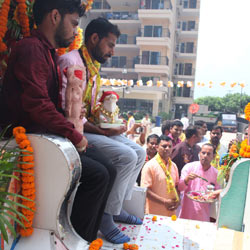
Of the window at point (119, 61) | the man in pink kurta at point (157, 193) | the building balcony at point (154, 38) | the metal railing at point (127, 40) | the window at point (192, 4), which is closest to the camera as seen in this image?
the man in pink kurta at point (157, 193)

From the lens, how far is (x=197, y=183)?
3.40 metres

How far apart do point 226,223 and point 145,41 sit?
837 inches

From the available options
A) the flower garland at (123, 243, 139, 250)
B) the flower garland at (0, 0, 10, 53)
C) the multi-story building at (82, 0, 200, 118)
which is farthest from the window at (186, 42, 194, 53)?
the flower garland at (123, 243, 139, 250)

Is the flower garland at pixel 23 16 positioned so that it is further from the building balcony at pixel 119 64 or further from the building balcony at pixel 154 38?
the building balcony at pixel 119 64

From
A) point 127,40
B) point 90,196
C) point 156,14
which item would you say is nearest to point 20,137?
point 90,196

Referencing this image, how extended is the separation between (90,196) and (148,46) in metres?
22.0

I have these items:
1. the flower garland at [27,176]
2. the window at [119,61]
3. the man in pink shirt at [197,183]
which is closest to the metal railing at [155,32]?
the window at [119,61]

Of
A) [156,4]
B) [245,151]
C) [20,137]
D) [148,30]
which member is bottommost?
[245,151]

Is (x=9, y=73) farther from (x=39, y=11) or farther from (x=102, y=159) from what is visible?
(x=102, y=159)

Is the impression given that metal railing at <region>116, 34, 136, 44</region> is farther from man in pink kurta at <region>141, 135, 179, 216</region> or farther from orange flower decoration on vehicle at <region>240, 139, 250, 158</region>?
orange flower decoration on vehicle at <region>240, 139, 250, 158</region>

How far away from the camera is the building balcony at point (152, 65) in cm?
2242

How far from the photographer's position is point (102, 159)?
188 centimetres

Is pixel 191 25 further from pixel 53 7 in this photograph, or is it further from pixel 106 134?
pixel 53 7

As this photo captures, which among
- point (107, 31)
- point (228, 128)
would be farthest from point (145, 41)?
point (107, 31)
